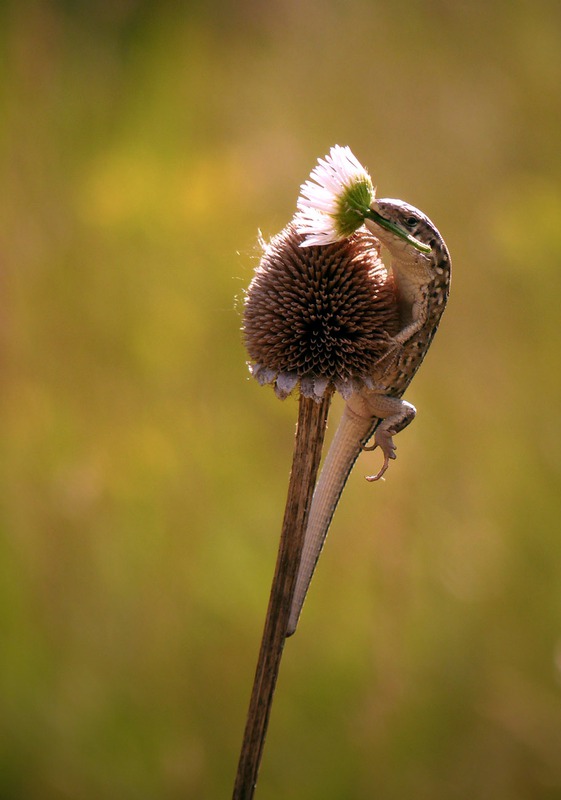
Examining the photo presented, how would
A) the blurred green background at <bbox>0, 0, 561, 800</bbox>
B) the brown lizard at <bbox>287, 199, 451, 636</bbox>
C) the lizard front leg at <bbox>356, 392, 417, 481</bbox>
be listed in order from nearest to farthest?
1. the brown lizard at <bbox>287, 199, 451, 636</bbox>
2. the lizard front leg at <bbox>356, 392, 417, 481</bbox>
3. the blurred green background at <bbox>0, 0, 561, 800</bbox>

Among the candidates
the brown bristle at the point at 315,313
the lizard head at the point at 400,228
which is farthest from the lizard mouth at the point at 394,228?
the brown bristle at the point at 315,313

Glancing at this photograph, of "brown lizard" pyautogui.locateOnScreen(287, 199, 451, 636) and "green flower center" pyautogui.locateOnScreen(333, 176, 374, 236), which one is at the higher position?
"green flower center" pyautogui.locateOnScreen(333, 176, 374, 236)

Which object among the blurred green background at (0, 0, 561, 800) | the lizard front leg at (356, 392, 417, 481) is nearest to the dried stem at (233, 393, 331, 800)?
the lizard front leg at (356, 392, 417, 481)

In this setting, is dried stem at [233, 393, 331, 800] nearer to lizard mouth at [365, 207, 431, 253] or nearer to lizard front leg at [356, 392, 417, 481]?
lizard front leg at [356, 392, 417, 481]

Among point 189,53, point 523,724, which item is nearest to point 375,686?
point 523,724

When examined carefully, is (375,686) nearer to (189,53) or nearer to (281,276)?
(281,276)

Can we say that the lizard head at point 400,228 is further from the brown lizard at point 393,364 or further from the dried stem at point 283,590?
the dried stem at point 283,590

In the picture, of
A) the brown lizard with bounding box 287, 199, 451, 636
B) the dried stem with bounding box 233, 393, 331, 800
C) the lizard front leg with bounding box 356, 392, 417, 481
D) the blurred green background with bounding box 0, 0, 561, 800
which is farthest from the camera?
the blurred green background with bounding box 0, 0, 561, 800
